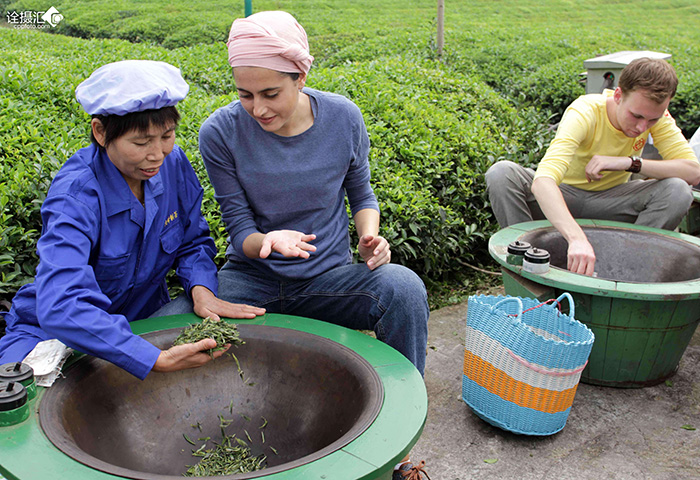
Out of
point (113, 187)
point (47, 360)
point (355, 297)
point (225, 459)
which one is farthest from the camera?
point (355, 297)

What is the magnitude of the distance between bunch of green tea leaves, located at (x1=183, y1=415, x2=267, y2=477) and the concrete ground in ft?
2.85

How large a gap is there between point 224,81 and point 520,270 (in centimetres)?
394

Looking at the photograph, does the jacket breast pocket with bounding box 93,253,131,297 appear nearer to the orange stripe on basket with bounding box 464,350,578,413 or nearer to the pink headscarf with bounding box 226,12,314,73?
the pink headscarf with bounding box 226,12,314,73

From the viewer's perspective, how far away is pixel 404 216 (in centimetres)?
383

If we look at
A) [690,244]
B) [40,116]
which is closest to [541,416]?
[690,244]

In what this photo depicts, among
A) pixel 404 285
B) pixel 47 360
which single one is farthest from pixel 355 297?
pixel 47 360

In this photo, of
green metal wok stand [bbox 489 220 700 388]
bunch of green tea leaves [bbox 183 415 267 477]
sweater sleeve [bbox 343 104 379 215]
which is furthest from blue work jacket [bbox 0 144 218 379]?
green metal wok stand [bbox 489 220 700 388]

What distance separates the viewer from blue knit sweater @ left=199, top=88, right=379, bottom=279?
2422 mm

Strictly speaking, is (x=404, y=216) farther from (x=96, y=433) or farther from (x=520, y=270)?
(x=96, y=433)

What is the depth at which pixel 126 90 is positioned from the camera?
76.2 inches

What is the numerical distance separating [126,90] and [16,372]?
877mm

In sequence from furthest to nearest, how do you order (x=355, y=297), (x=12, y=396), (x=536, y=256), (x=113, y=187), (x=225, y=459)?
(x=536, y=256)
(x=355, y=297)
(x=113, y=187)
(x=225, y=459)
(x=12, y=396)

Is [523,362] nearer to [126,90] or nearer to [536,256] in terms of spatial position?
[536,256]

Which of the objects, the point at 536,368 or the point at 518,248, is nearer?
the point at 536,368
